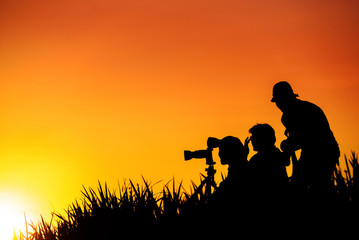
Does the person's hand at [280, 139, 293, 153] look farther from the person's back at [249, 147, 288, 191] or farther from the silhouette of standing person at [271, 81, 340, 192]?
the person's back at [249, 147, 288, 191]

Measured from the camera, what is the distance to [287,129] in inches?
263

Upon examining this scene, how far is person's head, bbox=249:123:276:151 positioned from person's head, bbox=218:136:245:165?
7.0 inches

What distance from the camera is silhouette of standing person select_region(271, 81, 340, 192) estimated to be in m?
6.22

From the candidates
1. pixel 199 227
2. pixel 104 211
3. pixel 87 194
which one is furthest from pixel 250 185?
pixel 87 194

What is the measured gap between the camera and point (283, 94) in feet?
21.7

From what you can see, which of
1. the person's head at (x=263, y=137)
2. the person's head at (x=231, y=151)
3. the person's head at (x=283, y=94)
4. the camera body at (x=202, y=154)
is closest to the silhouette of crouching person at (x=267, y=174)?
the person's head at (x=263, y=137)

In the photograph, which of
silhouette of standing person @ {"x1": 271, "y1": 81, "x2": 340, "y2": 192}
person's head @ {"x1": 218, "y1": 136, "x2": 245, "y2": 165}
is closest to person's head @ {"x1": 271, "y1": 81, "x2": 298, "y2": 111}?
silhouette of standing person @ {"x1": 271, "y1": 81, "x2": 340, "y2": 192}

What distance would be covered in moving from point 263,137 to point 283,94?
3.19 ft

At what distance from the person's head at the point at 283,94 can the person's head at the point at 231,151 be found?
106 cm

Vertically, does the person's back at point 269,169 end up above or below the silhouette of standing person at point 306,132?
below

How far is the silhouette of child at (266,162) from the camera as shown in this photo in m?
5.35

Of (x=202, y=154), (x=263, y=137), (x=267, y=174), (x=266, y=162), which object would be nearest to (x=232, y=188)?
(x=267, y=174)

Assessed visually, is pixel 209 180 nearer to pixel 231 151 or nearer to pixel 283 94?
pixel 231 151

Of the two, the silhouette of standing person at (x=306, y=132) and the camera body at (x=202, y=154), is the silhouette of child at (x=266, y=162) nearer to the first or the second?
the silhouette of standing person at (x=306, y=132)
